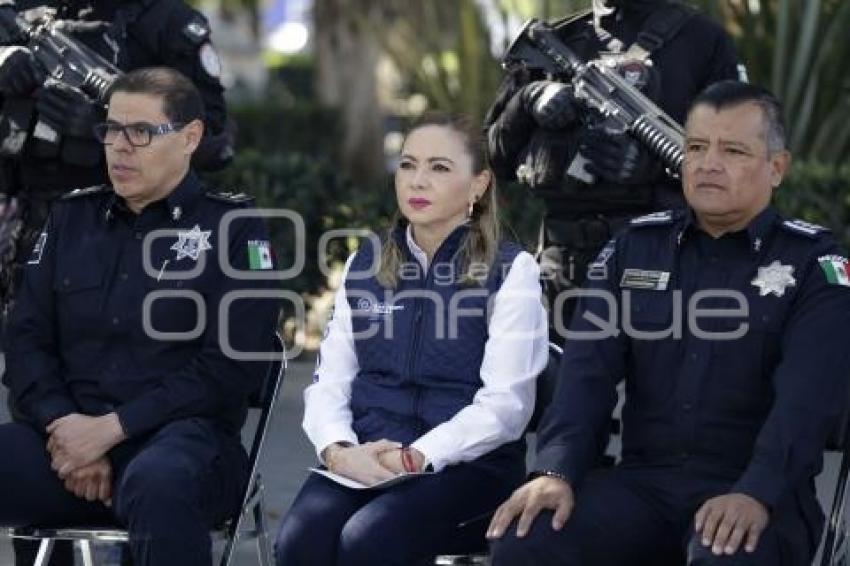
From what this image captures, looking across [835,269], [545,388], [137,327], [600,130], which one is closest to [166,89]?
[137,327]

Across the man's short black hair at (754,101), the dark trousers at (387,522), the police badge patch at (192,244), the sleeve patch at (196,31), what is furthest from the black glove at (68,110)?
the man's short black hair at (754,101)

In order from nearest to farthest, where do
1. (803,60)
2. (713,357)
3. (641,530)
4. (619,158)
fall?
(641,530) → (713,357) → (619,158) → (803,60)

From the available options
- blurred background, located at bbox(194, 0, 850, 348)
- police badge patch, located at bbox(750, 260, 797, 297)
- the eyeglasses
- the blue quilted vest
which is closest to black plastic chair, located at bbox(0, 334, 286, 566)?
the blue quilted vest

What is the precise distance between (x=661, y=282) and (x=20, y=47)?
254 cm

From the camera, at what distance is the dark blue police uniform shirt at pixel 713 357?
444 centimetres

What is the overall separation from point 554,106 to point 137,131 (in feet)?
5.23

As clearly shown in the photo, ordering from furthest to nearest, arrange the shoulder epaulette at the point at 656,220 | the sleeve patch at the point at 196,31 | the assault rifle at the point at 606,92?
the sleeve patch at the point at 196,31
the assault rifle at the point at 606,92
the shoulder epaulette at the point at 656,220

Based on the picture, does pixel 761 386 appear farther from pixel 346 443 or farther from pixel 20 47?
pixel 20 47

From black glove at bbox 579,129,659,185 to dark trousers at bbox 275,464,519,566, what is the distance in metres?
1.66

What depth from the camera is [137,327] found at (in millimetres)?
5000

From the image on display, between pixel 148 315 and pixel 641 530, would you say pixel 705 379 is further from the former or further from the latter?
pixel 148 315

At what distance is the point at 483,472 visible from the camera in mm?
4832

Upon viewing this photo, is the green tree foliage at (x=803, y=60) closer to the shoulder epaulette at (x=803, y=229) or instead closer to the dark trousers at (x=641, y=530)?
the shoulder epaulette at (x=803, y=229)

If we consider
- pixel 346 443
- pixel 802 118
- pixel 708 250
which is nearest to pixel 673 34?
pixel 708 250
